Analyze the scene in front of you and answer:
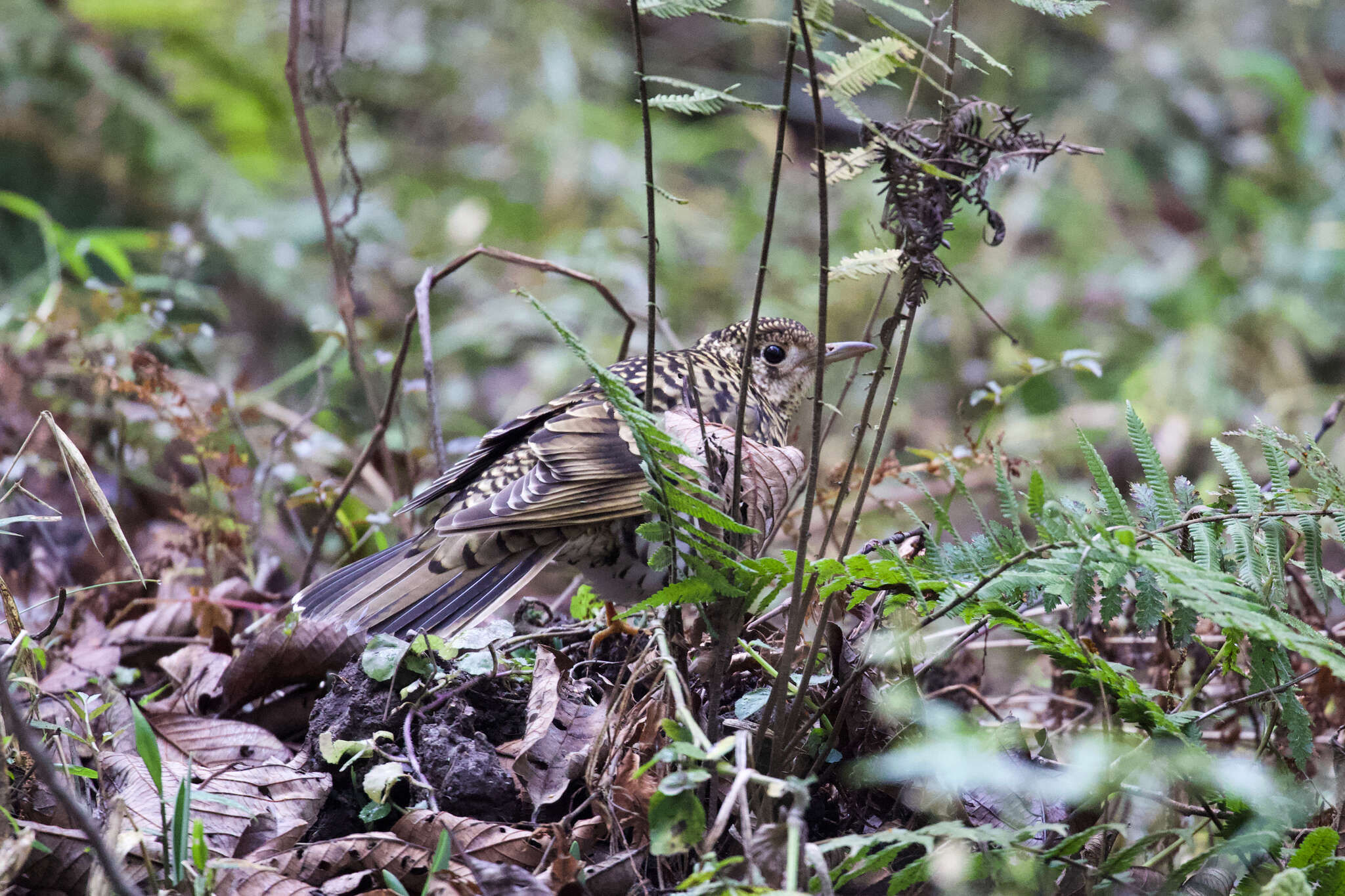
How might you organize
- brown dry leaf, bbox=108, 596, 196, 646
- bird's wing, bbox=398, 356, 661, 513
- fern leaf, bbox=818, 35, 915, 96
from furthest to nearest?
bird's wing, bbox=398, 356, 661, 513
brown dry leaf, bbox=108, 596, 196, 646
fern leaf, bbox=818, 35, 915, 96

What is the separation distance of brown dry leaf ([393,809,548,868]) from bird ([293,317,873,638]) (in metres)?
0.52

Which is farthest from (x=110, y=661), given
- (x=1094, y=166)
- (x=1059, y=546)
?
(x=1094, y=166)

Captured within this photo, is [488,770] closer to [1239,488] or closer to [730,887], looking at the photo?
[730,887]

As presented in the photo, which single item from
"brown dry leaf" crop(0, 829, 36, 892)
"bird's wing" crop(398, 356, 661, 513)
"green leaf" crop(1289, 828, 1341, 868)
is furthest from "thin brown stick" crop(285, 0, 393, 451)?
"green leaf" crop(1289, 828, 1341, 868)

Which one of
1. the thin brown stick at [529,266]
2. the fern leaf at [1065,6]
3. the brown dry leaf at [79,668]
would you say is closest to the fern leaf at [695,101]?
the fern leaf at [1065,6]

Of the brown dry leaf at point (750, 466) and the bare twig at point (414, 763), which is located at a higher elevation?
the brown dry leaf at point (750, 466)

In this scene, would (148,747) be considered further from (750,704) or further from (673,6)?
(673,6)

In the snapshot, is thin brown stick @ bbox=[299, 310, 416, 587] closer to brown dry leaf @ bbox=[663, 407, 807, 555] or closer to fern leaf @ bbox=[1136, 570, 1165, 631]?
brown dry leaf @ bbox=[663, 407, 807, 555]

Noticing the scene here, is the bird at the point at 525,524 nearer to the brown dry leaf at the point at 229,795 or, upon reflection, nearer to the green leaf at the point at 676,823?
the brown dry leaf at the point at 229,795

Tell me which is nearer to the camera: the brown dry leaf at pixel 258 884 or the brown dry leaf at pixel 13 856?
the brown dry leaf at pixel 13 856

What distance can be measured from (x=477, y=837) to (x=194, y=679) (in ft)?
3.34

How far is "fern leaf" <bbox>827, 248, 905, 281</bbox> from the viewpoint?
1735mm

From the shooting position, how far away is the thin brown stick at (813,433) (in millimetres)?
1637

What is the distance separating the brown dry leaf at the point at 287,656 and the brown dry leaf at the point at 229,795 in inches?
12.6
